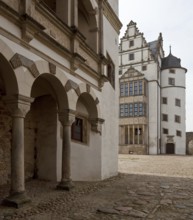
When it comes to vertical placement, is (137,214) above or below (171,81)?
below

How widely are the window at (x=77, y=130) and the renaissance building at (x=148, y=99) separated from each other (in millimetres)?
26513

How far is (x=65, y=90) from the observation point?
8.37 metres

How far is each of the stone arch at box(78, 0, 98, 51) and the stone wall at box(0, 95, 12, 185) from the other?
176 inches

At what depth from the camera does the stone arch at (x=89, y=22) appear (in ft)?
36.1

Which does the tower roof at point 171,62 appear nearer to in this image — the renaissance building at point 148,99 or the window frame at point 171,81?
the renaissance building at point 148,99

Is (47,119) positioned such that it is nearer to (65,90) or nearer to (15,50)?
(65,90)

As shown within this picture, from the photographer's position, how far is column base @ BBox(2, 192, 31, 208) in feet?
19.4

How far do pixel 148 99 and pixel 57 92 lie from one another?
30844mm

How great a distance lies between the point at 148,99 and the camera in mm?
38250

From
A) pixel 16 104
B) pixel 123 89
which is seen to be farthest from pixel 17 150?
pixel 123 89

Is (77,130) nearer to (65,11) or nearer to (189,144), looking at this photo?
(65,11)

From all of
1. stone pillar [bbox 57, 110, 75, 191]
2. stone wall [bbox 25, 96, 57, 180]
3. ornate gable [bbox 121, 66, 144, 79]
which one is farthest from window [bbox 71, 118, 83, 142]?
ornate gable [bbox 121, 66, 144, 79]

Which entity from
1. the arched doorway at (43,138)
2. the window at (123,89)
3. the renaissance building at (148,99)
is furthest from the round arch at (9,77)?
the window at (123,89)

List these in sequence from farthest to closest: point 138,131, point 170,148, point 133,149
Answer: point 170,148 → point 138,131 → point 133,149
